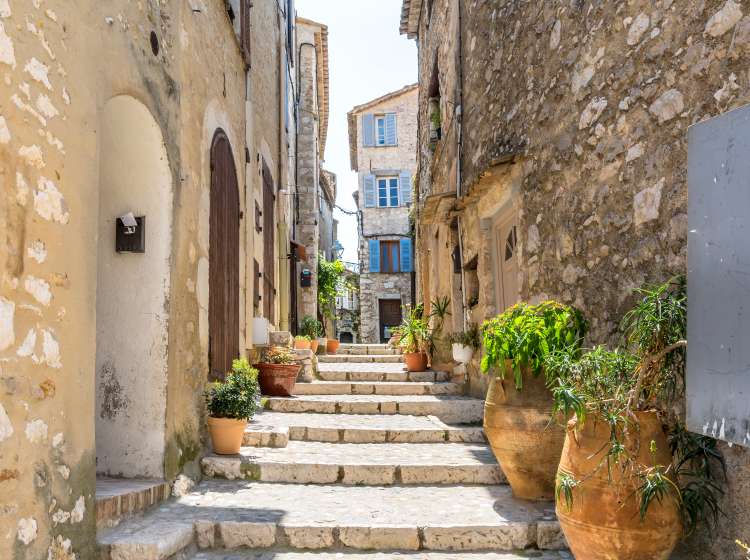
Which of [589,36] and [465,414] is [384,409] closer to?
[465,414]

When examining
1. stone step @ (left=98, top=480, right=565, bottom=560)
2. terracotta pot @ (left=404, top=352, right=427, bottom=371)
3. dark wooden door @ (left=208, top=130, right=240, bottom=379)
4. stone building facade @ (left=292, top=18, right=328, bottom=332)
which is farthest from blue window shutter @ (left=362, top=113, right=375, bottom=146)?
stone step @ (left=98, top=480, right=565, bottom=560)

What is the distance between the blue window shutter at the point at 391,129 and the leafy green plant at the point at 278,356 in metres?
15.9

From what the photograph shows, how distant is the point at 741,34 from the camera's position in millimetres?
2859

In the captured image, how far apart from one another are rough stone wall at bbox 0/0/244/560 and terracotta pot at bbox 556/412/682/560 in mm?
2238

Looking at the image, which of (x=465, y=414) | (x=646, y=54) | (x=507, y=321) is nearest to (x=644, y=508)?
(x=507, y=321)

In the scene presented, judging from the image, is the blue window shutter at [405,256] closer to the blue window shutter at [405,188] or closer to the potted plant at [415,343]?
the blue window shutter at [405,188]

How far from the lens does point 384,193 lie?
73.8 feet

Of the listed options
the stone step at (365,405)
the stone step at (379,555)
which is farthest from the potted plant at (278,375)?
the stone step at (379,555)

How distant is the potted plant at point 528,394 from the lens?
3945 millimetres

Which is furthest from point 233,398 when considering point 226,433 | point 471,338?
point 471,338

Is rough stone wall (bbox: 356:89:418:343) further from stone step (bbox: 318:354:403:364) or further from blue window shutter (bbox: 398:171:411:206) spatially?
stone step (bbox: 318:354:403:364)

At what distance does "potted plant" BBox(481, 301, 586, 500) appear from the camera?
3.95 m

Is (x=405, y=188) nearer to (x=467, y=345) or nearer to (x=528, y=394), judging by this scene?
(x=467, y=345)

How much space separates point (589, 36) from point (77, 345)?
354 centimetres
